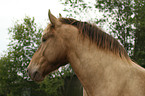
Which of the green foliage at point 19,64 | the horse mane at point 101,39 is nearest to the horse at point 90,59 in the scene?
the horse mane at point 101,39

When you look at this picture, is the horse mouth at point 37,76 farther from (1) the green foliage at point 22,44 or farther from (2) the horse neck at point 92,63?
(1) the green foliage at point 22,44

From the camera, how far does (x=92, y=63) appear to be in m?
2.23

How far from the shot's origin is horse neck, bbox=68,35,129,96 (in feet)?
7.12

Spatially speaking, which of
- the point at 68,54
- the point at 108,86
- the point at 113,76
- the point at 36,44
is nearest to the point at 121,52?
the point at 113,76

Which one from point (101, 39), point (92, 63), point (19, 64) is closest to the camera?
point (92, 63)

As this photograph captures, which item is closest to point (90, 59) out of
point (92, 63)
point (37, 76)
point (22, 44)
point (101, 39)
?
point (92, 63)

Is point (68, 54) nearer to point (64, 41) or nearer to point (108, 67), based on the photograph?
point (64, 41)

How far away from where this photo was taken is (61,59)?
94.8 inches

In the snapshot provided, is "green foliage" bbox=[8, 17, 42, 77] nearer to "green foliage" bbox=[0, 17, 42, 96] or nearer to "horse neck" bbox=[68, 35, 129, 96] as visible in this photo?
"green foliage" bbox=[0, 17, 42, 96]

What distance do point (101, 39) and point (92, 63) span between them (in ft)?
1.27

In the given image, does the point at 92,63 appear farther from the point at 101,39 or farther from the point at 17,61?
the point at 17,61

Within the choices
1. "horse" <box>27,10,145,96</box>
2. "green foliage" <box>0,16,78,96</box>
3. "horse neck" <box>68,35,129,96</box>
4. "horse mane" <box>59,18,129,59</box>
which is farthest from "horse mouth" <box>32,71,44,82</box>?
"green foliage" <box>0,16,78,96</box>

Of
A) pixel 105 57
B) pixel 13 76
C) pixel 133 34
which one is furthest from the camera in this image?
pixel 13 76

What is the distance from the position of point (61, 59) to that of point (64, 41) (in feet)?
0.89
